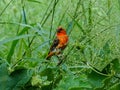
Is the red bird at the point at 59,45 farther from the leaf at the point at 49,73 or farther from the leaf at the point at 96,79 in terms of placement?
the leaf at the point at 96,79

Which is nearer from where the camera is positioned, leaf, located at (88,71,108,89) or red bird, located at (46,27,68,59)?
leaf, located at (88,71,108,89)

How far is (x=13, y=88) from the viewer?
5.23ft

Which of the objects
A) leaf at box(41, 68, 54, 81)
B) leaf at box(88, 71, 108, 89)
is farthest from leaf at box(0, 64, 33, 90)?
leaf at box(88, 71, 108, 89)

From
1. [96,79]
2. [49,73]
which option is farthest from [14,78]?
[96,79]

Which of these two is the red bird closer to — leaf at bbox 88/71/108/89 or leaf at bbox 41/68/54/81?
leaf at bbox 41/68/54/81

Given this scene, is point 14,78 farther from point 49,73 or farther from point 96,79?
point 96,79

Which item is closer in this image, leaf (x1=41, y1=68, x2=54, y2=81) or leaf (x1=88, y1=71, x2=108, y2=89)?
leaf (x1=88, y1=71, x2=108, y2=89)

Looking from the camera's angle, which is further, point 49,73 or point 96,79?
point 49,73

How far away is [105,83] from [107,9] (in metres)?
0.75

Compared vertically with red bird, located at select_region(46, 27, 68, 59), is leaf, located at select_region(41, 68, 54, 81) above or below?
below

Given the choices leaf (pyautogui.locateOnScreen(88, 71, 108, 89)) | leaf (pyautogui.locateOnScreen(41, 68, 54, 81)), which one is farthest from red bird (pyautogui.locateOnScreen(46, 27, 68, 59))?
leaf (pyautogui.locateOnScreen(88, 71, 108, 89))

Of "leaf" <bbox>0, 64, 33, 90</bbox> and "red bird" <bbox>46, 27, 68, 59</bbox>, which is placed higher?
"red bird" <bbox>46, 27, 68, 59</bbox>

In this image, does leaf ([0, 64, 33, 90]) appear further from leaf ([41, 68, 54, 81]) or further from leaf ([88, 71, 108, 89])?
leaf ([88, 71, 108, 89])

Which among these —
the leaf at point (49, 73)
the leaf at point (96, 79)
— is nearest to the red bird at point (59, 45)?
the leaf at point (49, 73)
